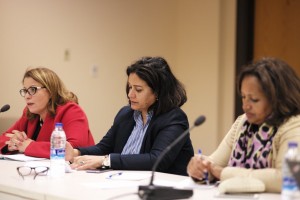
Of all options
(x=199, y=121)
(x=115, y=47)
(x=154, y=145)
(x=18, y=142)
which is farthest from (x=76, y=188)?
(x=115, y=47)

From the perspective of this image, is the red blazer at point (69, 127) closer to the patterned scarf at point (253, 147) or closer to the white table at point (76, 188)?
the white table at point (76, 188)

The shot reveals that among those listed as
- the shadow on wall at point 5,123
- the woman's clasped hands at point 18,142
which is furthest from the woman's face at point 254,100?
the shadow on wall at point 5,123

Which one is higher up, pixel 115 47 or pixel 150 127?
pixel 115 47

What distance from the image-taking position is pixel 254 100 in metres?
2.04

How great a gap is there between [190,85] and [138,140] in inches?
94.5

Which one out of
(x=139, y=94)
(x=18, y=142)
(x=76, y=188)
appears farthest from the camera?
(x=18, y=142)

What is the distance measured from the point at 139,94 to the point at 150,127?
0.66ft

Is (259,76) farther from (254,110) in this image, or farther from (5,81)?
(5,81)

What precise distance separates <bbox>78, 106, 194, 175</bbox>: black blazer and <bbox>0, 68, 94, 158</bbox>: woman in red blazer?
0.27 m

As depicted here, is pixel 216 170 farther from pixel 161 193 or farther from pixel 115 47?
pixel 115 47

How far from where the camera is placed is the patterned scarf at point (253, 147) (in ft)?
6.81

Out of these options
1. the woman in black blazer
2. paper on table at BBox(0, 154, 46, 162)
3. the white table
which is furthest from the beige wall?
the white table

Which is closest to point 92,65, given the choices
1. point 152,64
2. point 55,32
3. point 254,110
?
point 55,32

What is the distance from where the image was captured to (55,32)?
4160 millimetres
